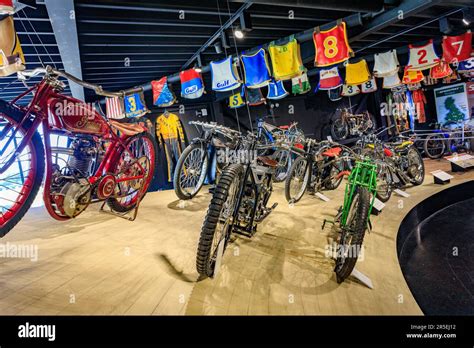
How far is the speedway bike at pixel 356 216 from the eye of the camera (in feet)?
5.73

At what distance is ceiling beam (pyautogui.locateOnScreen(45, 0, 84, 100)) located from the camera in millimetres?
2631

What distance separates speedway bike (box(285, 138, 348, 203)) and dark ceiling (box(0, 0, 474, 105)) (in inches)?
82.5

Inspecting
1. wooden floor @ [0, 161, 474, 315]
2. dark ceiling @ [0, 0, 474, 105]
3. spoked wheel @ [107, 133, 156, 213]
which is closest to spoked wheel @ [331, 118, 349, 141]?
dark ceiling @ [0, 0, 474, 105]

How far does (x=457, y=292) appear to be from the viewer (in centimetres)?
209

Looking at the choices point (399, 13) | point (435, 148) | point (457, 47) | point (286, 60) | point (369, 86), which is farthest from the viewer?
point (369, 86)

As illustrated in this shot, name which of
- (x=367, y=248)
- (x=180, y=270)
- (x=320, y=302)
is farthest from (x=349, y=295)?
(x=180, y=270)

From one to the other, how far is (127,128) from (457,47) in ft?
22.7

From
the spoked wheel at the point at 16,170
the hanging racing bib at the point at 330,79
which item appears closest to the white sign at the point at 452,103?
the hanging racing bib at the point at 330,79

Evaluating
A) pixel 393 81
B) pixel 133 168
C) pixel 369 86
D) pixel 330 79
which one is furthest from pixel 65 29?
pixel 369 86

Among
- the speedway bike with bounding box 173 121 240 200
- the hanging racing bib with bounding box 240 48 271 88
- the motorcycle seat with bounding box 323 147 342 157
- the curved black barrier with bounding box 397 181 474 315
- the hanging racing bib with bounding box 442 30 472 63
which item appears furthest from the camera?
the hanging racing bib with bounding box 442 30 472 63

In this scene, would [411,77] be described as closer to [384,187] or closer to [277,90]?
[277,90]

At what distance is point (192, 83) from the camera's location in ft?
17.2

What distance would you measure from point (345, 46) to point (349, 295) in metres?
4.03

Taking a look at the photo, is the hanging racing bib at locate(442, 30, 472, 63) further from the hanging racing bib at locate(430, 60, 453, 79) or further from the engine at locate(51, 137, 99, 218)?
the engine at locate(51, 137, 99, 218)
